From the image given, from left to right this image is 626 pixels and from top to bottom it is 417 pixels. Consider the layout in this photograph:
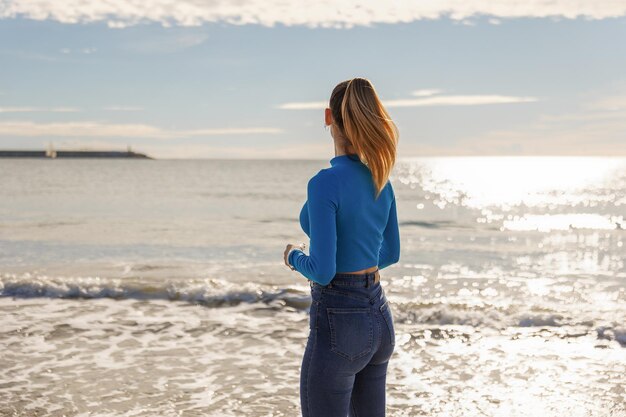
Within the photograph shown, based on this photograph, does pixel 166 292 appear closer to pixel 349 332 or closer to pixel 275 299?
pixel 275 299

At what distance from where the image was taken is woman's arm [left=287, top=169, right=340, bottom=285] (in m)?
2.46

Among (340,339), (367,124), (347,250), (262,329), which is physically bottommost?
(262,329)

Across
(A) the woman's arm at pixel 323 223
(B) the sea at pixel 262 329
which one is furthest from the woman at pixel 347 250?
(B) the sea at pixel 262 329

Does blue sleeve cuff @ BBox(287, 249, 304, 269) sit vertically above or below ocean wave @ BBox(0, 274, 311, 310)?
above

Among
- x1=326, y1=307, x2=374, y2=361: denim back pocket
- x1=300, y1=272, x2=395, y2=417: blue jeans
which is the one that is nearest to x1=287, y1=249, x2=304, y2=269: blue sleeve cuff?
x1=300, y1=272, x2=395, y2=417: blue jeans

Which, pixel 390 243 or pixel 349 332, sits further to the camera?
pixel 390 243

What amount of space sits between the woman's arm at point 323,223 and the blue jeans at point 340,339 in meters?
0.16

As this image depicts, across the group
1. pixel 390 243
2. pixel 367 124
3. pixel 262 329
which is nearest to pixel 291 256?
pixel 390 243

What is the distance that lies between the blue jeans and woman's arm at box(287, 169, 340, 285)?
16 centimetres

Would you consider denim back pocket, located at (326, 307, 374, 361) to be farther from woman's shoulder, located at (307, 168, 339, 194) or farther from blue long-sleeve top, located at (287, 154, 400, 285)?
woman's shoulder, located at (307, 168, 339, 194)

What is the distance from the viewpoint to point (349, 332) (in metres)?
2.64

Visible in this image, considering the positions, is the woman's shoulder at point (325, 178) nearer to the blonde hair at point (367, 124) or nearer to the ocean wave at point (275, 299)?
the blonde hair at point (367, 124)

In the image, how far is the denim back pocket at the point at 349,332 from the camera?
2639mm

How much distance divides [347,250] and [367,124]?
53cm
